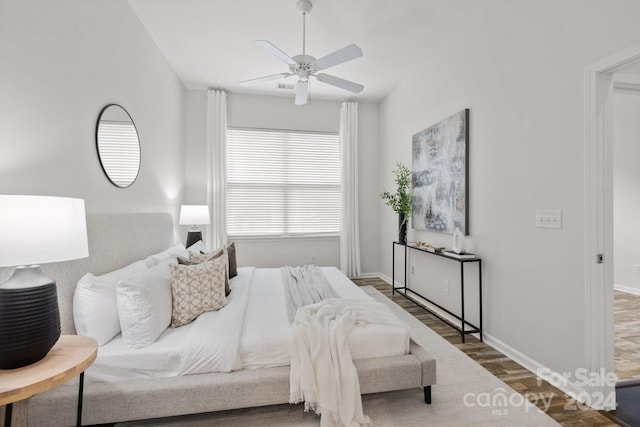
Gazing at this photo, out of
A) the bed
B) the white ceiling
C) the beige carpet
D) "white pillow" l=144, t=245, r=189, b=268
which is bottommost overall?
the beige carpet

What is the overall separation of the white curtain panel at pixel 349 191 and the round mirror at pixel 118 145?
3038mm

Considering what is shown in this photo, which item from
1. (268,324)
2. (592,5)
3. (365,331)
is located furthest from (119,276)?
(592,5)

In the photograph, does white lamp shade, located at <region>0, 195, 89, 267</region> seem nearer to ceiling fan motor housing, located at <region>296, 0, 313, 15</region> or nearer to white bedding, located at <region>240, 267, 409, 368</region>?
white bedding, located at <region>240, 267, 409, 368</region>

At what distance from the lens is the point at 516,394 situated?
6.28ft

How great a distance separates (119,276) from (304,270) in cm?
173

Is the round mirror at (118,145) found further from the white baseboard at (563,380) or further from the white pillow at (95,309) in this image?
the white baseboard at (563,380)

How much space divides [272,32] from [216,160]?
2.12 metres

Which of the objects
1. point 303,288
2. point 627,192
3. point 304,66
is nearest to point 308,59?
point 304,66

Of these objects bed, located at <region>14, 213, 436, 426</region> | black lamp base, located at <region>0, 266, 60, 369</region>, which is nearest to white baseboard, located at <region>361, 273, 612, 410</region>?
bed, located at <region>14, 213, 436, 426</region>

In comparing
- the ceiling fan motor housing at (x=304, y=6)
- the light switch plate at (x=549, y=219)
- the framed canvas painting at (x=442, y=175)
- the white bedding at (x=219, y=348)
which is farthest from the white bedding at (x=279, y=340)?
the ceiling fan motor housing at (x=304, y=6)

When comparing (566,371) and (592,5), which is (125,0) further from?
(566,371)

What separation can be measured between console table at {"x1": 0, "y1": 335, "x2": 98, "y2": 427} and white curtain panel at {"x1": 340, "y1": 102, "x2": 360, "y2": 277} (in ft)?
12.6

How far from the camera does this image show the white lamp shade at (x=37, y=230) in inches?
41.1

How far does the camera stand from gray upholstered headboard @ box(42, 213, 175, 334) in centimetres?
168
